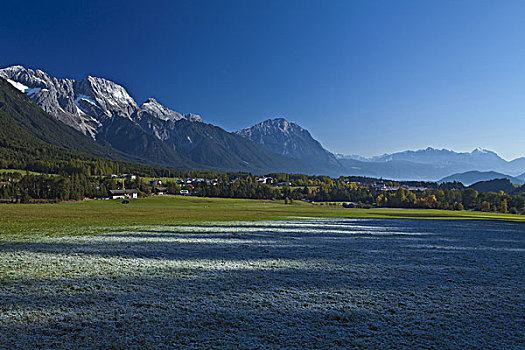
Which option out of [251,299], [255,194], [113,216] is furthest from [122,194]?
[251,299]

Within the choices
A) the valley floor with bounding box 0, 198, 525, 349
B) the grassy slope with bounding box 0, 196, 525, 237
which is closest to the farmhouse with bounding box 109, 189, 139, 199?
the grassy slope with bounding box 0, 196, 525, 237

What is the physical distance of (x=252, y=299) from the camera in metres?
10.2

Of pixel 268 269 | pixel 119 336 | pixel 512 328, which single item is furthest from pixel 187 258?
pixel 512 328

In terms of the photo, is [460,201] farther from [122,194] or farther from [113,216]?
[122,194]

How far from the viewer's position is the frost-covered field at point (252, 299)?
7.54 metres

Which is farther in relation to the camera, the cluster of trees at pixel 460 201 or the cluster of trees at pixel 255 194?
the cluster of trees at pixel 460 201

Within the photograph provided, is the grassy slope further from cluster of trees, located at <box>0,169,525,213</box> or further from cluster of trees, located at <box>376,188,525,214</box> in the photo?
cluster of trees, located at <box>376,188,525,214</box>

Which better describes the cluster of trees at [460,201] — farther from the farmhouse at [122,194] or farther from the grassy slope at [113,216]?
the farmhouse at [122,194]

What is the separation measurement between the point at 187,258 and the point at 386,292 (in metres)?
9.98

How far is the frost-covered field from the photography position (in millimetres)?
7539

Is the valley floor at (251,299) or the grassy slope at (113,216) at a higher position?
the valley floor at (251,299)

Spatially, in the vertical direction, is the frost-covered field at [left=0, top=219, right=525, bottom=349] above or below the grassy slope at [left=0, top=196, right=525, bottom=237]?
above

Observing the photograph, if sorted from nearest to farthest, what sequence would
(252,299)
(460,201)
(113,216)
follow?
(252,299) → (113,216) → (460,201)

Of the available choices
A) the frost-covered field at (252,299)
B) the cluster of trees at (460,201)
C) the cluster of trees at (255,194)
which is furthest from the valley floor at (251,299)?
the cluster of trees at (460,201)
